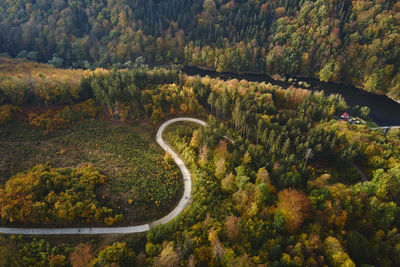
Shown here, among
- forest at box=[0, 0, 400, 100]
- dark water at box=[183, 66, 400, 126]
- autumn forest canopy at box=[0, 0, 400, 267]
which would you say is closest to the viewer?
autumn forest canopy at box=[0, 0, 400, 267]

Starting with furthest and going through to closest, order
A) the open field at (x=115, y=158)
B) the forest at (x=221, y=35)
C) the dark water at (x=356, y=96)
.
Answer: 1. the forest at (x=221, y=35)
2. the dark water at (x=356, y=96)
3. the open field at (x=115, y=158)

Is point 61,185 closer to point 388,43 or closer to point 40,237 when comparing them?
point 40,237

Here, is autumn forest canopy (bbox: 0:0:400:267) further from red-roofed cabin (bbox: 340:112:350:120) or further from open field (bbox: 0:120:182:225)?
red-roofed cabin (bbox: 340:112:350:120)

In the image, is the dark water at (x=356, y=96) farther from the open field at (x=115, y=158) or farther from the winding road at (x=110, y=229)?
the winding road at (x=110, y=229)

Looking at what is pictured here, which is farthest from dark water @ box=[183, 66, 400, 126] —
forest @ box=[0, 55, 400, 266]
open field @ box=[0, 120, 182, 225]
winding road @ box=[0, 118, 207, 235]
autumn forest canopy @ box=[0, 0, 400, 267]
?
winding road @ box=[0, 118, 207, 235]

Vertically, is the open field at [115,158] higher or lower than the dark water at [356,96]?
higher

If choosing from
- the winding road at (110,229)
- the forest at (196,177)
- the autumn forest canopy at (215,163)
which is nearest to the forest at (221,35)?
the autumn forest canopy at (215,163)
